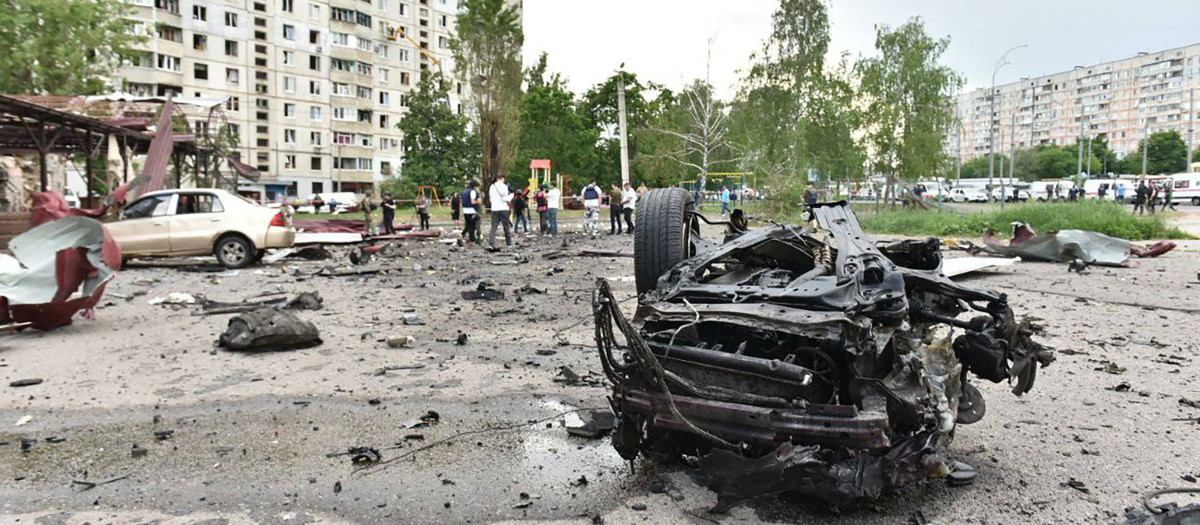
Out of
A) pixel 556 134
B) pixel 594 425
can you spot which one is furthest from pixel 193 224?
pixel 556 134

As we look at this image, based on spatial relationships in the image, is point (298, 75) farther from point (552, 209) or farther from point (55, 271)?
point (55, 271)

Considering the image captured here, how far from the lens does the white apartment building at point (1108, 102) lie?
10375 cm

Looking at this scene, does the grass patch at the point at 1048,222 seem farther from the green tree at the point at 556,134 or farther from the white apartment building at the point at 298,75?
the white apartment building at the point at 298,75

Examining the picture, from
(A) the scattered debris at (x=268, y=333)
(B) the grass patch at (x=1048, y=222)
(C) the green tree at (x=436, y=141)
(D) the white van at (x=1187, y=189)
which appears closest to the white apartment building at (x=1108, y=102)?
(D) the white van at (x=1187, y=189)

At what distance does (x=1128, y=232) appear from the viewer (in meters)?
18.3

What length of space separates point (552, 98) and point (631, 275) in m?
44.3

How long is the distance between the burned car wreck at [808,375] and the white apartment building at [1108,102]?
341 ft

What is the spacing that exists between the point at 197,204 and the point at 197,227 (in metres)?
0.46

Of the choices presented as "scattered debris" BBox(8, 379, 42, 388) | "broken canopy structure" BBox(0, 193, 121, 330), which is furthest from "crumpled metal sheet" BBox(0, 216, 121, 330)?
"scattered debris" BBox(8, 379, 42, 388)

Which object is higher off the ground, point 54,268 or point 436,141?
point 436,141

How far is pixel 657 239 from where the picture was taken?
15.4 ft

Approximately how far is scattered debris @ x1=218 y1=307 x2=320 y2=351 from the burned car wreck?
419cm

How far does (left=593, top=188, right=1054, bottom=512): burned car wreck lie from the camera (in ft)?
10.0

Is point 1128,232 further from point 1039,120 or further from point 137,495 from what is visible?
point 1039,120
